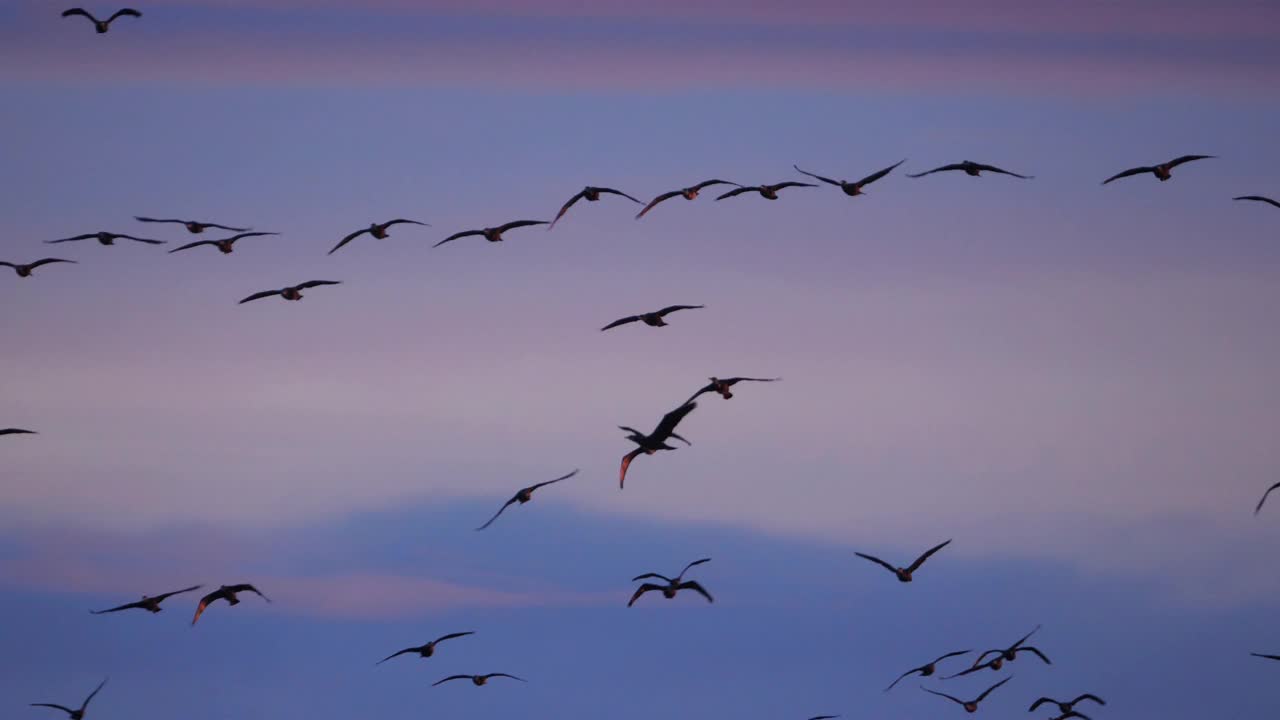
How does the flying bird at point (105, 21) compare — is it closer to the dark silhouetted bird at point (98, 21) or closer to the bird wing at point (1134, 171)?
the dark silhouetted bird at point (98, 21)

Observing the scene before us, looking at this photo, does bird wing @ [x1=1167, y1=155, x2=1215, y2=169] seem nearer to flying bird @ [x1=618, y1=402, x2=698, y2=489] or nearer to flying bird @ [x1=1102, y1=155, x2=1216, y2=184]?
flying bird @ [x1=1102, y1=155, x2=1216, y2=184]

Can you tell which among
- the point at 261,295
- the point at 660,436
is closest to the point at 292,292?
the point at 261,295

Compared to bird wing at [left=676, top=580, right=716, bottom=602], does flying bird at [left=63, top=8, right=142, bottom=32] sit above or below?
above

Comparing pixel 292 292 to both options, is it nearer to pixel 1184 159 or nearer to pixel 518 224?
pixel 518 224

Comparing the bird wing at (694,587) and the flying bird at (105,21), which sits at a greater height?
the flying bird at (105,21)

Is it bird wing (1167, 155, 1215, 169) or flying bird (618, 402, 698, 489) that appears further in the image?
bird wing (1167, 155, 1215, 169)

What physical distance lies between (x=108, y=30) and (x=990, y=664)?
4188cm

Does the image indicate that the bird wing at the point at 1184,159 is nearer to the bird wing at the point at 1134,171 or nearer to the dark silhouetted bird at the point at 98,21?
the bird wing at the point at 1134,171

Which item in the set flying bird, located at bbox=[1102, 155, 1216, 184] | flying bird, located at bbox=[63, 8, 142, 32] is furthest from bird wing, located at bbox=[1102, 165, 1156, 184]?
flying bird, located at bbox=[63, 8, 142, 32]

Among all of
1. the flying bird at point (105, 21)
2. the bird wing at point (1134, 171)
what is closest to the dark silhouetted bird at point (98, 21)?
the flying bird at point (105, 21)

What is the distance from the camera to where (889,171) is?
5950cm

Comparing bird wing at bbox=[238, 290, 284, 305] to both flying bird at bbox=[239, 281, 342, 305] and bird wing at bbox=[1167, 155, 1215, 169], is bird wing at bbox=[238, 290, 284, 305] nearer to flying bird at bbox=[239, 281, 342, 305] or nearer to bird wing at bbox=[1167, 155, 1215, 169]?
flying bird at bbox=[239, 281, 342, 305]

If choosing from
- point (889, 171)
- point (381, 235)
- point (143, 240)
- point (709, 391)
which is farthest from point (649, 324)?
point (143, 240)

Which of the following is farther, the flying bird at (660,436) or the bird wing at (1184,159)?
the bird wing at (1184,159)
